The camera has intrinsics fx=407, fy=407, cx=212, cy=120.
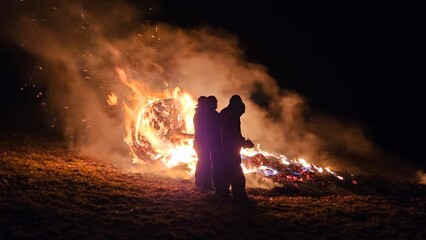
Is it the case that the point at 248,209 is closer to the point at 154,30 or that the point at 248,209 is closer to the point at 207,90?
the point at 207,90

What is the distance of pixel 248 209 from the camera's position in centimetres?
1001

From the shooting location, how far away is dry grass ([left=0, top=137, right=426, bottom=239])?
8.01 m

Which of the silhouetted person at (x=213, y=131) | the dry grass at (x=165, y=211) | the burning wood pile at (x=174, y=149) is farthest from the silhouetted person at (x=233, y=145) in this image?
the burning wood pile at (x=174, y=149)

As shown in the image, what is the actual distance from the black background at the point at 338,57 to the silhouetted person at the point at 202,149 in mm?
17350

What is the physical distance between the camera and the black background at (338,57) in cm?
3141

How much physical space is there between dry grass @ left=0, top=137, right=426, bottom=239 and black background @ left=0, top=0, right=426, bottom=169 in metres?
17.7

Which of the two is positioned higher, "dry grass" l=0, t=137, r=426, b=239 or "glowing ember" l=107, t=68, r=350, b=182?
"glowing ember" l=107, t=68, r=350, b=182

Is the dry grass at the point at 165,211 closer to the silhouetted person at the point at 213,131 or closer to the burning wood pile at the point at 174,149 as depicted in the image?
the silhouetted person at the point at 213,131

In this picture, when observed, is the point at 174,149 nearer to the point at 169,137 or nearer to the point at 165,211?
the point at 169,137

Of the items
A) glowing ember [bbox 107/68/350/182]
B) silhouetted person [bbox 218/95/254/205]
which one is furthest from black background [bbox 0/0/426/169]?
silhouetted person [bbox 218/95/254/205]

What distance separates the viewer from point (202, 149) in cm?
1224

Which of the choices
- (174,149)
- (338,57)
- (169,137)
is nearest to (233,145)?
(174,149)

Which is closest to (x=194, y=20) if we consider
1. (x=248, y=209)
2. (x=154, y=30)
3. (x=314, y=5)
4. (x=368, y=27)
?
(x=154, y=30)

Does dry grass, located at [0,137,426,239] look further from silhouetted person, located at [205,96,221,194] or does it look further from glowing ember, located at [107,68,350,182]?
glowing ember, located at [107,68,350,182]
